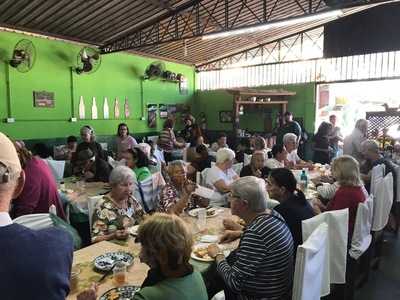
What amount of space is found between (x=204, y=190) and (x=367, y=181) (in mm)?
2394

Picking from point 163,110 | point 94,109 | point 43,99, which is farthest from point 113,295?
point 163,110

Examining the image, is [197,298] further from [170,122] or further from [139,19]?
[139,19]

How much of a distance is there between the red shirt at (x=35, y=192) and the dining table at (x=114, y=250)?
2.82 feet

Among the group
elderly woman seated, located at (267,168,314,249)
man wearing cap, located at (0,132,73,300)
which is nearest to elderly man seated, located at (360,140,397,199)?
elderly woman seated, located at (267,168,314,249)

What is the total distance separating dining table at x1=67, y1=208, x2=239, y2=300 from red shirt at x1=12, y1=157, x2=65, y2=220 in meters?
0.86

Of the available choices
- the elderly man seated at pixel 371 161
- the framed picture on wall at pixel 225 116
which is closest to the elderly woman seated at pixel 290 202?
the elderly man seated at pixel 371 161

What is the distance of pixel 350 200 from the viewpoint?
2840 millimetres

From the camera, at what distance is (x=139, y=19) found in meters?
7.27

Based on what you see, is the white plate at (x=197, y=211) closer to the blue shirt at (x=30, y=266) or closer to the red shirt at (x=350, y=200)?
the red shirt at (x=350, y=200)

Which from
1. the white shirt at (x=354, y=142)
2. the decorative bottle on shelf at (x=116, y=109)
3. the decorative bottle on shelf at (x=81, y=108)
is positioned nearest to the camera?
the white shirt at (x=354, y=142)

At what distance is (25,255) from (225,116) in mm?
10254

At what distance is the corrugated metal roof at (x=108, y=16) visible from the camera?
20.0 ft

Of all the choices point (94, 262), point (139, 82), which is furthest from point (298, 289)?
point (139, 82)

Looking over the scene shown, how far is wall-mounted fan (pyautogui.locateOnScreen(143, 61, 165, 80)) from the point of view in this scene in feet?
30.7
